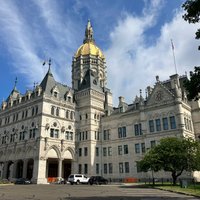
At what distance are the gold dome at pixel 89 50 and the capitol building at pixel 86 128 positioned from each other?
60.6 feet

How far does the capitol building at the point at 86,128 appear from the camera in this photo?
48.9 metres

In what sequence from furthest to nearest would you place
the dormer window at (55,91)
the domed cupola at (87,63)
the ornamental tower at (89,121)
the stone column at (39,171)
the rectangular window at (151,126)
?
the domed cupola at (87,63)
the dormer window at (55,91)
the ornamental tower at (89,121)
the rectangular window at (151,126)
the stone column at (39,171)

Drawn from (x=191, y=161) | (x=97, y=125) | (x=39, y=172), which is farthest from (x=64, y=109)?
(x=191, y=161)

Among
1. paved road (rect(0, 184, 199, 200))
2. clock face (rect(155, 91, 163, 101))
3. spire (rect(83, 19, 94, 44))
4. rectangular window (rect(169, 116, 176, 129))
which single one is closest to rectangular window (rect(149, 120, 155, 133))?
rectangular window (rect(169, 116, 176, 129))

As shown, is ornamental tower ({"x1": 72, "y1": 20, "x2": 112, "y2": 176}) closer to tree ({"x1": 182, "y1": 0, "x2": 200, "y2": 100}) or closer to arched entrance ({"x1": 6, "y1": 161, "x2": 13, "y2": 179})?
arched entrance ({"x1": 6, "y1": 161, "x2": 13, "y2": 179})

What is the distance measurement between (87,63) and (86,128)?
2908 cm

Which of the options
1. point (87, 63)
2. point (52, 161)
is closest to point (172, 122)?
point (52, 161)

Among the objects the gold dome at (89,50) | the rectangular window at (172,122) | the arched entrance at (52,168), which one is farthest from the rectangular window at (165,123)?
the gold dome at (89,50)

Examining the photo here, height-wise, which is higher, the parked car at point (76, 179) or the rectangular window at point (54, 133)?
the rectangular window at point (54, 133)

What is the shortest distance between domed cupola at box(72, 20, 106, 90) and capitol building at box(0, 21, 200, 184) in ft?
42.7

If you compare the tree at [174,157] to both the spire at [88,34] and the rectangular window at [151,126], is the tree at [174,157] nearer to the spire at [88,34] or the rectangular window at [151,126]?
the rectangular window at [151,126]

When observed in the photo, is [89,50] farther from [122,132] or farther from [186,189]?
[186,189]

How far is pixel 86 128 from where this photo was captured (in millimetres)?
57969

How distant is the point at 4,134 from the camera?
60531 millimetres
